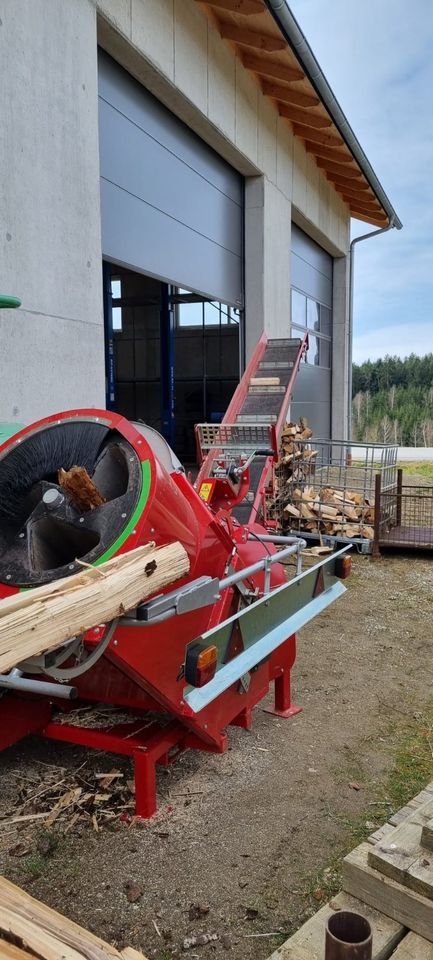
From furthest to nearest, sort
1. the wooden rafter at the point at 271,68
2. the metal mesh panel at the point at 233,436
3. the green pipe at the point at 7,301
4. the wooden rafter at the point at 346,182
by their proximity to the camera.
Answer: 1. the wooden rafter at the point at 346,182
2. the wooden rafter at the point at 271,68
3. the metal mesh panel at the point at 233,436
4. the green pipe at the point at 7,301

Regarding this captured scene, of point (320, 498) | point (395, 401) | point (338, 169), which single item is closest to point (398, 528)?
point (320, 498)

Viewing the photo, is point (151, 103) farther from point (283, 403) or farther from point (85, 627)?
point (85, 627)

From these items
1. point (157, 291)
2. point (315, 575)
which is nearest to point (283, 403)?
point (315, 575)

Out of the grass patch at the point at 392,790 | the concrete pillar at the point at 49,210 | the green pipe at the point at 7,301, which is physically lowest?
the grass patch at the point at 392,790

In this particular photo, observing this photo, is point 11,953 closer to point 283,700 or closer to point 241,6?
point 283,700

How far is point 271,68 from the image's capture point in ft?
32.7

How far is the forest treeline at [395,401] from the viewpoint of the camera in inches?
1476

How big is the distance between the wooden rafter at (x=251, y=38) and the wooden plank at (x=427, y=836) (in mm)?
9779

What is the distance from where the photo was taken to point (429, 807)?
2.61 metres

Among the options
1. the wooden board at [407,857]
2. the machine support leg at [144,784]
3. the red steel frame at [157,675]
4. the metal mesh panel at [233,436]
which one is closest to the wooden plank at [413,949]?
the wooden board at [407,857]

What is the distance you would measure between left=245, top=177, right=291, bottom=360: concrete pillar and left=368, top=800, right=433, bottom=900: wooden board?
954cm

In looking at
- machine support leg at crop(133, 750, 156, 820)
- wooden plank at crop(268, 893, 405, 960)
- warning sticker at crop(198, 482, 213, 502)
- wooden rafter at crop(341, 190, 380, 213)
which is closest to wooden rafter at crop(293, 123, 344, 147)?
wooden rafter at crop(341, 190, 380, 213)

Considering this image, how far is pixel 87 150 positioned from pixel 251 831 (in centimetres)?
556

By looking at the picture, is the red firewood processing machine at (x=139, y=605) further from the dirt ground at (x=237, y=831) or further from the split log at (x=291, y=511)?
the split log at (x=291, y=511)
